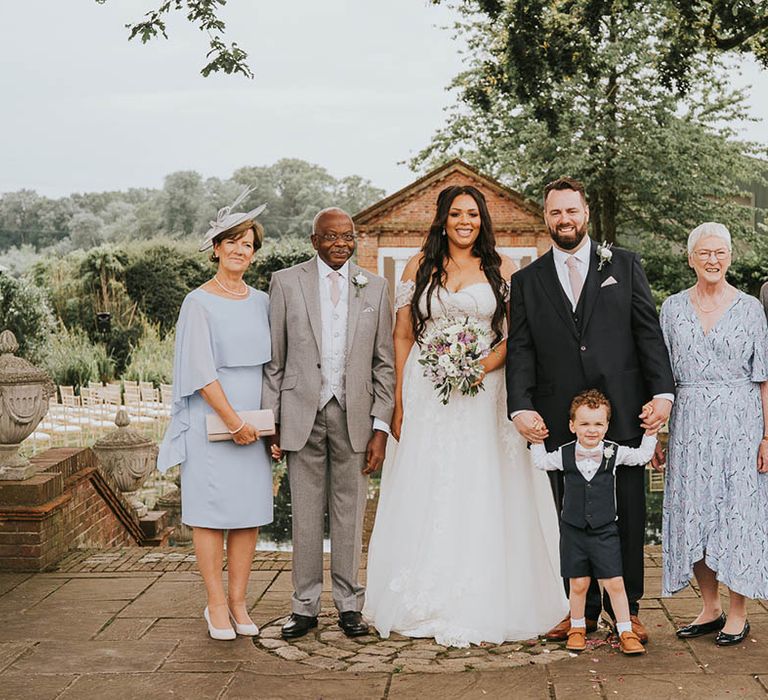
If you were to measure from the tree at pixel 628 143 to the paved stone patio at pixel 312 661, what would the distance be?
1497cm

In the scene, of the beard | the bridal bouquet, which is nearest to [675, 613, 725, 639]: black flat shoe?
the bridal bouquet

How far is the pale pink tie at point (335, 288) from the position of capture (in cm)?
493

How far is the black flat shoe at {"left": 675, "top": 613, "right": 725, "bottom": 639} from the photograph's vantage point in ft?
15.7

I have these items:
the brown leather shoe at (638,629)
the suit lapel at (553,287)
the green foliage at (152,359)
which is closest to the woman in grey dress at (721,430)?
the brown leather shoe at (638,629)

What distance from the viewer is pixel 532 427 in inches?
183

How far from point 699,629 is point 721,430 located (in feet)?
3.10

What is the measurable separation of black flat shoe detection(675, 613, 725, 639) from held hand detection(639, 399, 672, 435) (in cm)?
94

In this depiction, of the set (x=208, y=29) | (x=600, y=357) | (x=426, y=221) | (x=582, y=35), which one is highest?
(x=582, y=35)

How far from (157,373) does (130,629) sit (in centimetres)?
1979

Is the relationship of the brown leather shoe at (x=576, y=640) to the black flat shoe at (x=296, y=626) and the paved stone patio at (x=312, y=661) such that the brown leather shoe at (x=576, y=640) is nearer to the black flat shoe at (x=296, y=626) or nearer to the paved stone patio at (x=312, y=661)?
the paved stone patio at (x=312, y=661)

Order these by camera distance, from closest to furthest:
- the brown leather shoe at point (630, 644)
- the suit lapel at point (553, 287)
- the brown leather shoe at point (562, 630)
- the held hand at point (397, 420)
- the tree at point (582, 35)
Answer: the brown leather shoe at point (630, 644) → the suit lapel at point (553, 287) → the brown leather shoe at point (562, 630) → the held hand at point (397, 420) → the tree at point (582, 35)

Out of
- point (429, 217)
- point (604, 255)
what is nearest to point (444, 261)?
point (604, 255)

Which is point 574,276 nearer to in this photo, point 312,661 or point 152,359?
point 312,661

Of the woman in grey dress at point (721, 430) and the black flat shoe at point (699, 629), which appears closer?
the woman in grey dress at point (721, 430)
